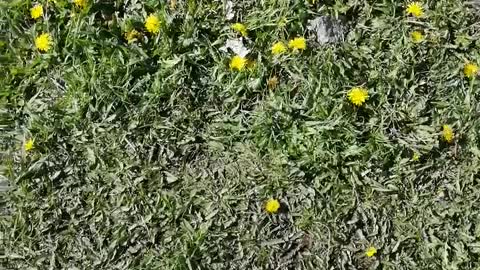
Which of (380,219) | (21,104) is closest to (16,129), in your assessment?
(21,104)

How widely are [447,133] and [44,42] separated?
7.15ft

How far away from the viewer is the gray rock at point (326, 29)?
11.3 ft

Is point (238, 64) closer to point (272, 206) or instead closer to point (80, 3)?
point (272, 206)

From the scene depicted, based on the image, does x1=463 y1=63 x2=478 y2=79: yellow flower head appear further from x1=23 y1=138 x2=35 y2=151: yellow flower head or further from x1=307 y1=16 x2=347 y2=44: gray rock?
x1=23 y1=138 x2=35 y2=151: yellow flower head

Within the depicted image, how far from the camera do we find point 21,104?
334 centimetres

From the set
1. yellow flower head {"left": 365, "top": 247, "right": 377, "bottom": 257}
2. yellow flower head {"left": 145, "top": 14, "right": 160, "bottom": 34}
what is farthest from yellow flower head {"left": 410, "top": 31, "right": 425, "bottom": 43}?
yellow flower head {"left": 145, "top": 14, "right": 160, "bottom": 34}

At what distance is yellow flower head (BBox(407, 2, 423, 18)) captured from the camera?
3.46 metres

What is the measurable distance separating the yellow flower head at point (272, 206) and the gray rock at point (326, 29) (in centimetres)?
92

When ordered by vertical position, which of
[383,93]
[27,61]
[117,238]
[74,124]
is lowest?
[117,238]

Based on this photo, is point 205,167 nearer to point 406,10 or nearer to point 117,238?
point 117,238

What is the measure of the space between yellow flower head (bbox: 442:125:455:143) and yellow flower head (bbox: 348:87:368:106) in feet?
1.48

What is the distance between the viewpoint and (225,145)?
3.33m

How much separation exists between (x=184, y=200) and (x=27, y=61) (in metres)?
1.14

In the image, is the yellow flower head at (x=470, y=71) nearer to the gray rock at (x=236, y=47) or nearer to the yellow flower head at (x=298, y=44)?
the yellow flower head at (x=298, y=44)
